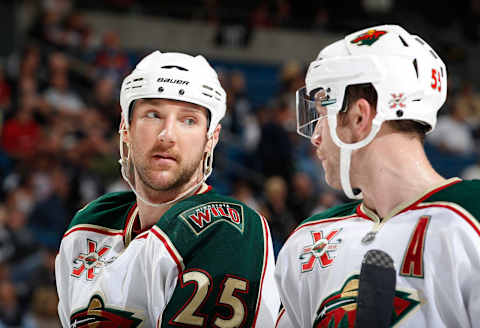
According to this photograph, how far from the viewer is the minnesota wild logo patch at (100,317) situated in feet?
6.76

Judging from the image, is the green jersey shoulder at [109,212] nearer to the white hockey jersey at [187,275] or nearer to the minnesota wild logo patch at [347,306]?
the white hockey jersey at [187,275]

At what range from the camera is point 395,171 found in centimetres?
173

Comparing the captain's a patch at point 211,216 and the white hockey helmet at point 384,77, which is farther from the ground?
the white hockey helmet at point 384,77

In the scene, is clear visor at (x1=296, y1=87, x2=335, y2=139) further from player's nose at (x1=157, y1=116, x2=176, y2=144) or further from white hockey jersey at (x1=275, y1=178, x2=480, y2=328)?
→ player's nose at (x1=157, y1=116, x2=176, y2=144)

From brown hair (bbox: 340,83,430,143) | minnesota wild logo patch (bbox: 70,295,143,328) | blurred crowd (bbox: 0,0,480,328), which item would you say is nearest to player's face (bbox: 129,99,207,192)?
minnesota wild logo patch (bbox: 70,295,143,328)

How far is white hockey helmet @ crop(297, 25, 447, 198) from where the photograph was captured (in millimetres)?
1722

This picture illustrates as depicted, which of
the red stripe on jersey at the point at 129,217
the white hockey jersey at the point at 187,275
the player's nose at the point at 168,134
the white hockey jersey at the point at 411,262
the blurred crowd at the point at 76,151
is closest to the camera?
the white hockey jersey at the point at 411,262

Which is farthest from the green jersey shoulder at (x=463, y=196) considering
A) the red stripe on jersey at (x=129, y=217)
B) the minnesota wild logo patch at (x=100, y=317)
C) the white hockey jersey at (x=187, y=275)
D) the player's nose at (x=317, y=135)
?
the red stripe on jersey at (x=129, y=217)

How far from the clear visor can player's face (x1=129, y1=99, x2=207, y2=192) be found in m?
0.40

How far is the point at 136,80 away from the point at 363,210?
33.9 inches

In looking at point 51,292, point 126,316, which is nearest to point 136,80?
point 126,316

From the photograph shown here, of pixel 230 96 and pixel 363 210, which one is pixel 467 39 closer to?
pixel 230 96

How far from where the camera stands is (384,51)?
1751mm

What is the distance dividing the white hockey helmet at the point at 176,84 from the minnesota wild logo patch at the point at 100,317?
599 millimetres
